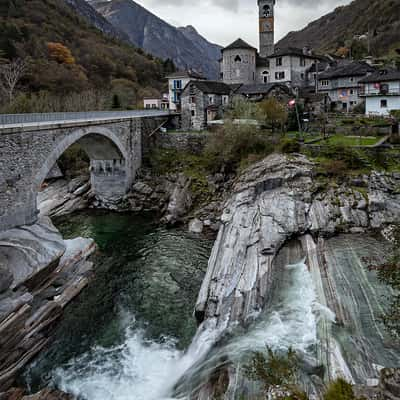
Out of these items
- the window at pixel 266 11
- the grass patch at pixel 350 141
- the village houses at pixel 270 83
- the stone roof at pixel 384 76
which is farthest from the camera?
the window at pixel 266 11

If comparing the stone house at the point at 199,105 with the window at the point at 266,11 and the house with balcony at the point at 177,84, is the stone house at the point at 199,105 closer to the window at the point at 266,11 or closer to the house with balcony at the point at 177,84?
the house with balcony at the point at 177,84

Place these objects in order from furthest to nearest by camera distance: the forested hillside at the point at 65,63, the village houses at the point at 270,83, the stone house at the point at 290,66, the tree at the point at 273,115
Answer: the stone house at the point at 290,66 → the forested hillside at the point at 65,63 → the village houses at the point at 270,83 → the tree at the point at 273,115

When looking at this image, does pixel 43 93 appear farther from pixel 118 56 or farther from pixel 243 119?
pixel 118 56

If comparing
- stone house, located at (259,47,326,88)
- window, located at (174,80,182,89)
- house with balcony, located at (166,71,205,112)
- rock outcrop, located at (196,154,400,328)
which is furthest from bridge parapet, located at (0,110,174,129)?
stone house, located at (259,47,326,88)

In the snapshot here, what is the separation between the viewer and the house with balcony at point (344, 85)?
46.7 metres

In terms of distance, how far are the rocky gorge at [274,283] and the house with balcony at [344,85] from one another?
23880 mm

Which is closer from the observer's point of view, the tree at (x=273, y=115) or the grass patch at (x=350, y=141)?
the grass patch at (x=350, y=141)

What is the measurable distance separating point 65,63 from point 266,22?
35.9 meters

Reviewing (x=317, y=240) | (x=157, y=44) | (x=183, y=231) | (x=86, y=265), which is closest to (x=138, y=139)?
(x=183, y=231)

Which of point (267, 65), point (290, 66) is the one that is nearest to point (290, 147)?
point (290, 66)

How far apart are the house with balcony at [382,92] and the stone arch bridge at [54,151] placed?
2411cm

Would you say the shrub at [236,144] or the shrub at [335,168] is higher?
the shrub at [236,144]

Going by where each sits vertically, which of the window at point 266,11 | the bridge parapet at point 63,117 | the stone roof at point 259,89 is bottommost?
the bridge parapet at point 63,117

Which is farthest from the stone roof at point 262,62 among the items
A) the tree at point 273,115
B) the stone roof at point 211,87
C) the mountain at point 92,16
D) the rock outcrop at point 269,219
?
the mountain at point 92,16
